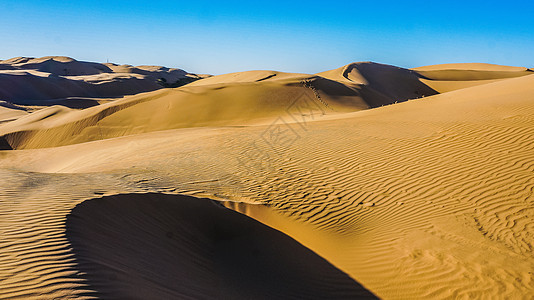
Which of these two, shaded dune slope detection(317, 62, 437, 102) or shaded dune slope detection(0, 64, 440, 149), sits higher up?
shaded dune slope detection(317, 62, 437, 102)

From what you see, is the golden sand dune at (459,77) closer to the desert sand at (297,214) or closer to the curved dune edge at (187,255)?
the desert sand at (297,214)

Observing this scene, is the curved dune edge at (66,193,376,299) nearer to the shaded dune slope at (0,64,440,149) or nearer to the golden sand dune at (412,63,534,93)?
the shaded dune slope at (0,64,440,149)

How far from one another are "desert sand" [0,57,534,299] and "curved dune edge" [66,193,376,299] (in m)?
0.03

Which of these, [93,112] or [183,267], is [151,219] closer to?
[183,267]

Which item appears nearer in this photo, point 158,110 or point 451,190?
point 451,190

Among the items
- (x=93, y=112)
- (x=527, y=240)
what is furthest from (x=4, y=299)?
(x=93, y=112)

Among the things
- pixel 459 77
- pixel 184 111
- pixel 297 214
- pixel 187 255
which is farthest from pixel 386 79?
pixel 187 255

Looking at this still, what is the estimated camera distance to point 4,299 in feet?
8.86

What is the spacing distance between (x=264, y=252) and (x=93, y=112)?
20539 millimetres

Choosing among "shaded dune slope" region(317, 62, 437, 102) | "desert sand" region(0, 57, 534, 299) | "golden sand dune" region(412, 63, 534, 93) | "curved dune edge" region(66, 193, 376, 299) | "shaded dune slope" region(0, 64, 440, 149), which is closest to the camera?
"curved dune edge" region(66, 193, 376, 299)

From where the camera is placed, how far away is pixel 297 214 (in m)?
6.73

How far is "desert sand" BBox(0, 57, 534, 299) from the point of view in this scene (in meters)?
3.80

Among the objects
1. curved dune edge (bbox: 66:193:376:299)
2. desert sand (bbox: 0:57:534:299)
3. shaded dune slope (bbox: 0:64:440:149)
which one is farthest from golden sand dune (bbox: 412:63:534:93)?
curved dune edge (bbox: 66:193:376:299)

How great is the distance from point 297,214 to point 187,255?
104 inches
